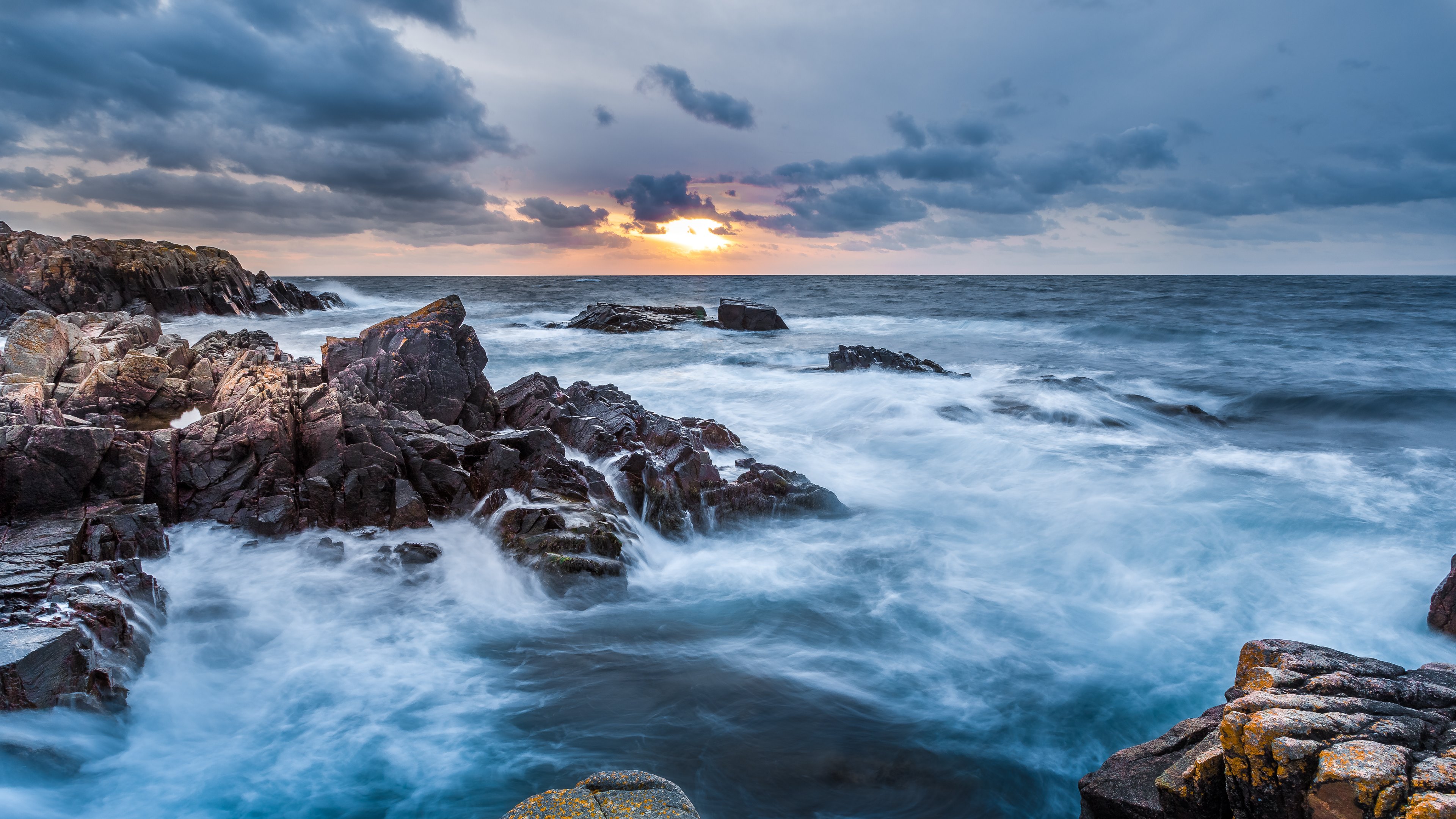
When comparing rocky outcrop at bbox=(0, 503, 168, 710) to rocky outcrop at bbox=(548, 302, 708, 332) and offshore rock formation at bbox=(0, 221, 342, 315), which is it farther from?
offshore rock formation at bbox=(0, 221, 342, 315)

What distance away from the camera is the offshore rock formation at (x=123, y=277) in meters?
27.1

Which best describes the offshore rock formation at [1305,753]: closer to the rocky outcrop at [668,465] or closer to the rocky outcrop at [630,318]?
the rocky outcrop at [668,465]

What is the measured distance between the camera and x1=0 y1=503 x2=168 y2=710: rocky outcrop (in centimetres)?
440

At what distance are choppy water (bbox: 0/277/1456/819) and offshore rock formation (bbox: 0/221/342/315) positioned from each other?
27.6 meters

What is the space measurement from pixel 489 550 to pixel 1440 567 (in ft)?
34.3

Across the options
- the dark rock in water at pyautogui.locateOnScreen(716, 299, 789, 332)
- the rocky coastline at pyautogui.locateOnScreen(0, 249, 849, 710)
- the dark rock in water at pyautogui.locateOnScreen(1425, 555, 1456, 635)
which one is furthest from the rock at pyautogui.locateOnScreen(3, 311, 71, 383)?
the dark rock in water at pyautogui.locateOnScreen(716, 299, 789, 332)

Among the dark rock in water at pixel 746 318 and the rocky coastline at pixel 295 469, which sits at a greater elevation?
the dark rock in water at pixel 746 318

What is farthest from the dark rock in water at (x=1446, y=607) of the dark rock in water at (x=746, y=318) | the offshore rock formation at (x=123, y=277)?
the offshore rock formation at (x=123, y=277)

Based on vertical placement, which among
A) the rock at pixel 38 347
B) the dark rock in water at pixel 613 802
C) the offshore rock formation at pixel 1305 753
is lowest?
the dark rock in water at pixel 613 802

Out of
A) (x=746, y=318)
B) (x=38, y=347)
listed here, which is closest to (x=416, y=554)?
(x=38, y=347)

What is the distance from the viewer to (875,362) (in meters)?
19.9

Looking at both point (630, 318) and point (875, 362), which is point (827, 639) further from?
point (630, 318)

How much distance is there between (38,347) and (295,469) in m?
5.46

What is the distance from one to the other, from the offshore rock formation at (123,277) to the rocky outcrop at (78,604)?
2557cm
